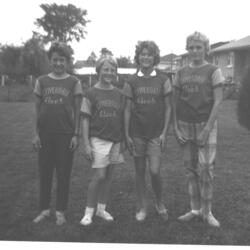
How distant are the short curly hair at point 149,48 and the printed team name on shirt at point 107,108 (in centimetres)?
49

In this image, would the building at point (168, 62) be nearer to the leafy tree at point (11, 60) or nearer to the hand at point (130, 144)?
the hand at point (130, 144)

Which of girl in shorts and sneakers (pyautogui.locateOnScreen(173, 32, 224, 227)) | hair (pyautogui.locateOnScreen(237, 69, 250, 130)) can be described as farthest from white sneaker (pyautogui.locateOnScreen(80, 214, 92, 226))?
hair (pyautogui.locateOnScreen(237, 69, 250, 130))

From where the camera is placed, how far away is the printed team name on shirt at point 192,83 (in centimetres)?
388

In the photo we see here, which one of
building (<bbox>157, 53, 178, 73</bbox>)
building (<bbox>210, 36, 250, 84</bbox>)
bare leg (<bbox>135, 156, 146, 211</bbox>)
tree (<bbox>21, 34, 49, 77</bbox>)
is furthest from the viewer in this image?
tree (<bbox>21, 34, 49, 77</bbox>)

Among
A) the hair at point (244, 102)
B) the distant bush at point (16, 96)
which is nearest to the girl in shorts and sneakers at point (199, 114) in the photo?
the hair at point (244, 102)

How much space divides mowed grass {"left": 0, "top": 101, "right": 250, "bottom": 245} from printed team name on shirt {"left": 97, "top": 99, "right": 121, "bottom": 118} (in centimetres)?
112

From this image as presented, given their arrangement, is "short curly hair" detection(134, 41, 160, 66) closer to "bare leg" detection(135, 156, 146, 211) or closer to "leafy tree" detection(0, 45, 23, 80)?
→ "bare leg" detection(135, 156, 146, 211)

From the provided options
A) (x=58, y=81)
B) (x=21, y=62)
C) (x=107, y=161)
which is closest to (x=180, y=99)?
(x=107, y=161)

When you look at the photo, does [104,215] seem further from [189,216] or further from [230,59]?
[230,59]

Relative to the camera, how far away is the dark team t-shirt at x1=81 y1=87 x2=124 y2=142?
3.96 m

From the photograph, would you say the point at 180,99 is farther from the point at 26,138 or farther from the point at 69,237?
the point at 26,138

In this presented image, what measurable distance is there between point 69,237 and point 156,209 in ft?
3.75

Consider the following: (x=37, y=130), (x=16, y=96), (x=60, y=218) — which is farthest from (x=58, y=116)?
(x=16, y=96)

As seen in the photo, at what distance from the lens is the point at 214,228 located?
159 inches
